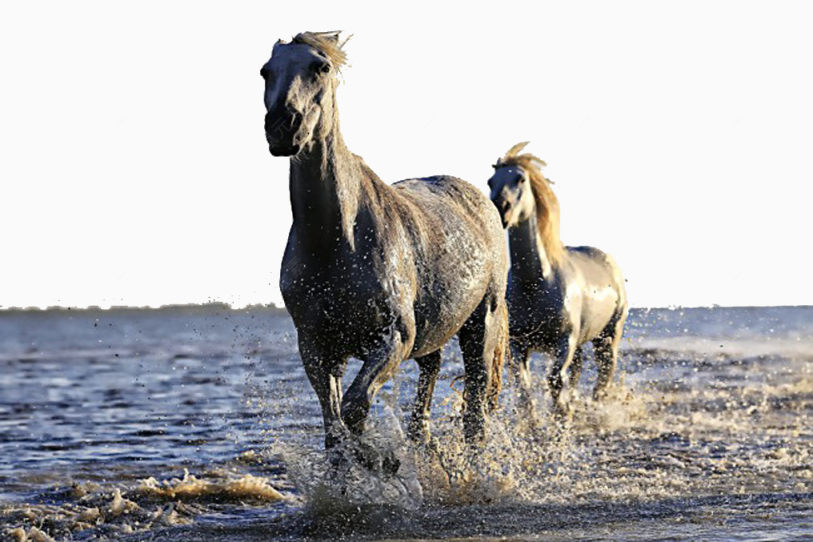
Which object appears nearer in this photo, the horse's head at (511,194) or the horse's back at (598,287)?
the horse's head at (511,194)

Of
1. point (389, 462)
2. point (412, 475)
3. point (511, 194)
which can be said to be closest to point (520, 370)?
point (511, 194)

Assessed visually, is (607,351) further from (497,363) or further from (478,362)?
(478,362)

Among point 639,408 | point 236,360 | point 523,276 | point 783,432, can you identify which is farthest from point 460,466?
point 236,360

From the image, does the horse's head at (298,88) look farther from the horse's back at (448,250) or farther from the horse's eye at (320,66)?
the horse's back at (448,250)

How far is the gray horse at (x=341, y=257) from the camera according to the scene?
182 inches

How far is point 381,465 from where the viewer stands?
5.05 meters

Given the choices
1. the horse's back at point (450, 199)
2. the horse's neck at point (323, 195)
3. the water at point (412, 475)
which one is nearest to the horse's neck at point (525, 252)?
the water at point (412, 475)

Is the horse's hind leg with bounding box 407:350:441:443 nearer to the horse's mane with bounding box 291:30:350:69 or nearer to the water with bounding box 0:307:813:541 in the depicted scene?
the water with bounding box 0:307:813:541

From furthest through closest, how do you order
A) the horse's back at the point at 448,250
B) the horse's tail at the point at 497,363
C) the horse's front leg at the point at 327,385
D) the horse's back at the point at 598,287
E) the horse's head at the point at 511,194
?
the horse's back at the point at 598,287
the horse's head at the point at 511,194
the horse's tail at the point at 497,363
the horse's back at the point at 448,250
the horse's front leg at the point at 327,385

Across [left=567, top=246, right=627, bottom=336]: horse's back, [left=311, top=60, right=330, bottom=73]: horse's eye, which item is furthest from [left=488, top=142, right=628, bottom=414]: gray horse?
[left=311, top=60, right=330, bottom=73]: horse's eye

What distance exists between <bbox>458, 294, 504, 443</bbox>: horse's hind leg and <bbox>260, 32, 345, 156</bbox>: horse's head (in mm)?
2250

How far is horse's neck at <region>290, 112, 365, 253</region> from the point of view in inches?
192

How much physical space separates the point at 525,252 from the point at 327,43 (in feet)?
16.2

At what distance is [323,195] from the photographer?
4.93 m
